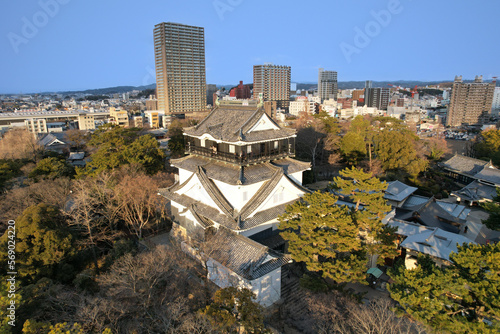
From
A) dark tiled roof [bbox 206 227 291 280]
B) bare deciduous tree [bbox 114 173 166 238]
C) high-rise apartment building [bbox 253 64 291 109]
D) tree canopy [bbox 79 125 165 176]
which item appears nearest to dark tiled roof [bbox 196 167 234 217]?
dark tiled roof [bbox 206 227 291 280]

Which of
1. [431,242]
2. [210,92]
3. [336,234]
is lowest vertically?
[431,242]

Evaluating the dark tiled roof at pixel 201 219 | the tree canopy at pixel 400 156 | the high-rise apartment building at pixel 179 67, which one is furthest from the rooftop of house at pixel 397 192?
the high-rise apartment building at pixel 179 67

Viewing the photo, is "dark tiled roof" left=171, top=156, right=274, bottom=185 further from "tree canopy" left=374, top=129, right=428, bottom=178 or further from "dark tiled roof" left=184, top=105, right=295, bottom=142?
"tree canopy" left=374, top=129, right=428, bottom=178

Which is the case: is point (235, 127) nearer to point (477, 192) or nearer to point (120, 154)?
point (120, 154)

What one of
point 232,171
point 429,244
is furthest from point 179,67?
point 429,244

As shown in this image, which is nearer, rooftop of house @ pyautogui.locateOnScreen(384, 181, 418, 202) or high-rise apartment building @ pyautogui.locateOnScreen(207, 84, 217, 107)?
rooftop of house @ pyautogui.locateOnScreen(384, 181, 418, 202)

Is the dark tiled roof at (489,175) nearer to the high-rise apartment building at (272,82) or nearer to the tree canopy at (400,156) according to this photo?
the tree canopy at (400,156)
